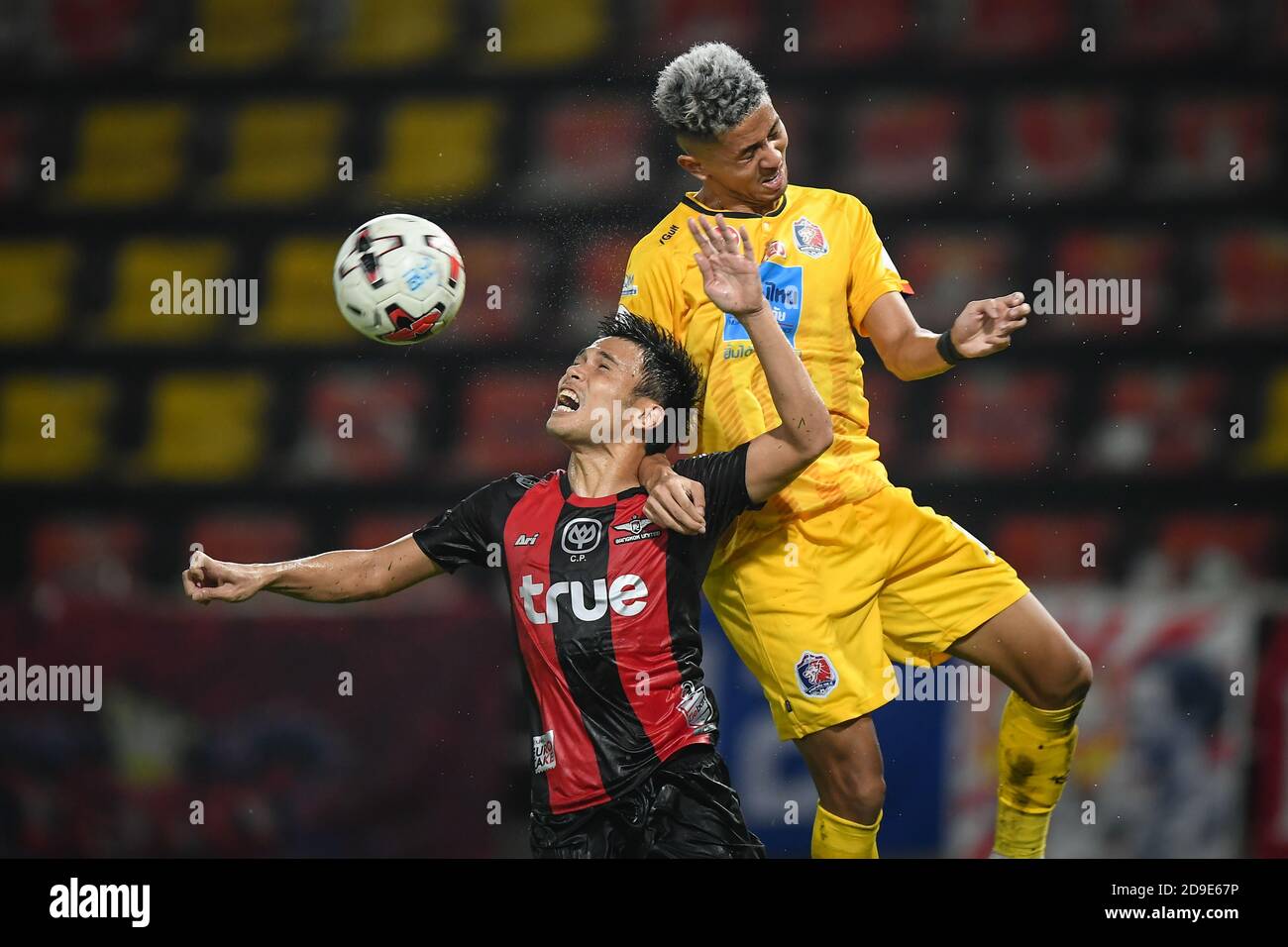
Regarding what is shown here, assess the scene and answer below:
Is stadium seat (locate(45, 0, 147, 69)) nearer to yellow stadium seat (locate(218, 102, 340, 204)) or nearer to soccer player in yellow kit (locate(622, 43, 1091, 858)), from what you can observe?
yellow stadium seat (locate(218, 102, 340, 204))

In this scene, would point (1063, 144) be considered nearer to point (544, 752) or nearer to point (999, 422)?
point (999, 422)

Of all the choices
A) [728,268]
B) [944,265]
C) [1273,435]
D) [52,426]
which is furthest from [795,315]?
[52,426]

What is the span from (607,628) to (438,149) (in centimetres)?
230

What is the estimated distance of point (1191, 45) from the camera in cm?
457

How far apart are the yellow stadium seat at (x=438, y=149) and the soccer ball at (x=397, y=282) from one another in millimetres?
1115

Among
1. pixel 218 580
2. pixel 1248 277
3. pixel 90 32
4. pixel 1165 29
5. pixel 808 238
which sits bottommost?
pixel 218 580

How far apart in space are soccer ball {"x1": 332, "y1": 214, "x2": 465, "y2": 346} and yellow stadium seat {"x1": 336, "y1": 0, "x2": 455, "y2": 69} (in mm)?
1451

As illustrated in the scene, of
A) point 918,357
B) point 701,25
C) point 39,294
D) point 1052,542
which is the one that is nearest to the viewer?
point 918,357

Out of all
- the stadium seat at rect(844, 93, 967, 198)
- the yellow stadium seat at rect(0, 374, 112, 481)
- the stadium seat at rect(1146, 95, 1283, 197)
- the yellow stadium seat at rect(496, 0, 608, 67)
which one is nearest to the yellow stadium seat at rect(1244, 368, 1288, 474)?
the stadium seat at rect(1146, 95, 1283, 197)

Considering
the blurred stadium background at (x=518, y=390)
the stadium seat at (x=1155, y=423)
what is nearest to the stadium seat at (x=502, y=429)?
the blurred stadium background at (x=518, y=390)

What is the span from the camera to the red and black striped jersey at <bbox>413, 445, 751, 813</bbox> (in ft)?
9.96

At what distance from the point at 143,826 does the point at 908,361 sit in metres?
2.73

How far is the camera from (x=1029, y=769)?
3.41 meters

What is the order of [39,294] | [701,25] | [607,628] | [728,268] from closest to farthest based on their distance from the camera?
1. [728,268]
2. [607,628]
3. [701,25]
4. [39,294]
